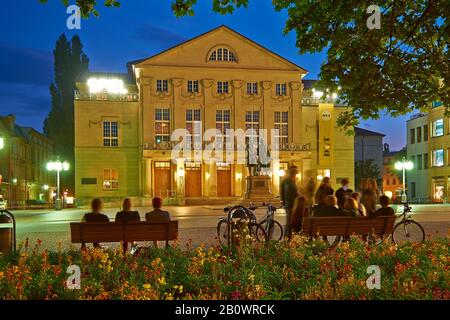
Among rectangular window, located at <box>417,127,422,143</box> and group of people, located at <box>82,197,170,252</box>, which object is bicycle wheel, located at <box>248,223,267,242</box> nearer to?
group of people, located at <box>82,197,170,252</box>

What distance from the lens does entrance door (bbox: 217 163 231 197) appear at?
53.1 metres

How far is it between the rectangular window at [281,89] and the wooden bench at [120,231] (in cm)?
4473

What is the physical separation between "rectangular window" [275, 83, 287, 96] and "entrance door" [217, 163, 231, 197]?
31.2ft

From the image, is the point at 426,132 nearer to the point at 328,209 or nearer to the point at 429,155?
the point at 429,155

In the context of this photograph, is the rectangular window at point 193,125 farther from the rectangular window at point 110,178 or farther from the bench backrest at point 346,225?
the bench backrest at point 346,225

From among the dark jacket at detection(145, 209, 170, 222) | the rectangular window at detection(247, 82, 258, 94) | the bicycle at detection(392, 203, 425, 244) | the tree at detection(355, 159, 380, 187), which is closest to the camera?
the dark jacket at detection(145, 209, 170, 222)

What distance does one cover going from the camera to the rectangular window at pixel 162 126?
52281 mm

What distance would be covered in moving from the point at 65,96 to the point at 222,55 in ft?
67.6

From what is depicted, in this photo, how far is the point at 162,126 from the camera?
172ft

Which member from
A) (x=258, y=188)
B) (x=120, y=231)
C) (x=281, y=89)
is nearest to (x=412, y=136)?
(x=281, y=89)

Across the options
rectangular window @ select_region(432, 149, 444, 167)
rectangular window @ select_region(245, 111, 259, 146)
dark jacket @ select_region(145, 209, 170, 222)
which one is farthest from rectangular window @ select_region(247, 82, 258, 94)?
dark jacket @ select_region(145, 209, 170, 222)

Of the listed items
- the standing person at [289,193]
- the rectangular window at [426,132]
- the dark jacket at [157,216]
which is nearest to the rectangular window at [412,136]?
the rectangular window at [426,132]

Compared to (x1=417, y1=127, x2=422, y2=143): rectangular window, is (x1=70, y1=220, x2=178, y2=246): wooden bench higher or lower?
lower
